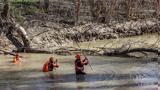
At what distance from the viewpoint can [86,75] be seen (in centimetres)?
1709

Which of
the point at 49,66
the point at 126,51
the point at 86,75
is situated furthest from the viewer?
the point at 126,51

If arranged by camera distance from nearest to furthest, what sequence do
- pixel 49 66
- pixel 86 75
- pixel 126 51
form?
pixel 86 75 < pixel 49 66 < pixel 126 51

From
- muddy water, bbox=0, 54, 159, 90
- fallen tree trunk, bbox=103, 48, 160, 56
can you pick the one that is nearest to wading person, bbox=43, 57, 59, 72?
muddy water, bbox=0, 54, 159, 90

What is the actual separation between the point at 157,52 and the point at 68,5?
1261cm

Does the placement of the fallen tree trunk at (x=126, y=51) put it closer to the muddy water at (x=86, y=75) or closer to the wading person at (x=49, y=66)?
the muddy water at (x=86, y=75)

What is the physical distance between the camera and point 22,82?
→ 15.8m

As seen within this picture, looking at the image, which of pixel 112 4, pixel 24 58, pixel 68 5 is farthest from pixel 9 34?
pixel 68 5

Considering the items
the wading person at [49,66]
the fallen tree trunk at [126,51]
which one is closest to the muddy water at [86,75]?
the wading person at [49,66]

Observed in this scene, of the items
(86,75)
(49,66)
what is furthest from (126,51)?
(49,66)

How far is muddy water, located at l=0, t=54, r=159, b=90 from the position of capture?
49.7 feet

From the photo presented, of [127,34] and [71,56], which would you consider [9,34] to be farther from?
[127,34]

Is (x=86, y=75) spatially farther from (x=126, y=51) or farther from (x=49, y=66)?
(x=126, y=51)

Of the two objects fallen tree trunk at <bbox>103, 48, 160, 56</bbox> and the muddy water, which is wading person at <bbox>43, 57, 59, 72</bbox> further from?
fallen tree trunk at <bbox>103, 48, 160, 56</bbox>

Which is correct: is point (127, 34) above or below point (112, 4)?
below
